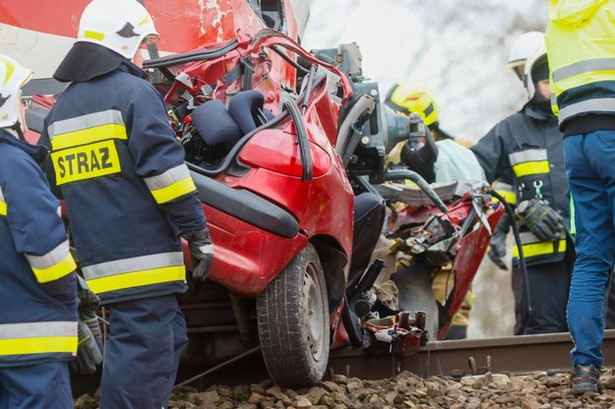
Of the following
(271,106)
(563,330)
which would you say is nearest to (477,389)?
(271,106)

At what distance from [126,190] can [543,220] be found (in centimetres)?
452

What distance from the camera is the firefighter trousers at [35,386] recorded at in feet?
13.8

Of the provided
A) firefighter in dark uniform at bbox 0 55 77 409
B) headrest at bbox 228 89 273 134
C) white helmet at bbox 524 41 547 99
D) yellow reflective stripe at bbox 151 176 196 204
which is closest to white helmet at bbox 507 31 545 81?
white helmet at bbox 524 41 547 99

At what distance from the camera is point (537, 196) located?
29.3 ft

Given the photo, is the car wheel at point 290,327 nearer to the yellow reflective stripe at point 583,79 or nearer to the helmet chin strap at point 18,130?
the yellow reflective stripe at point 583,79

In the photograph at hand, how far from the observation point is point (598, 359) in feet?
19.5

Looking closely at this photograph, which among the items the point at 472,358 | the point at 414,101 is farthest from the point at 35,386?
the point at 414,101

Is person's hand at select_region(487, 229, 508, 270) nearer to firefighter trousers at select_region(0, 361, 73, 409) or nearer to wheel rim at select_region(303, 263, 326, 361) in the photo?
wheel rim at select_region(303, 263, 326, 361)

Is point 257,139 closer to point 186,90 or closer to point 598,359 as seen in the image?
point 186,90

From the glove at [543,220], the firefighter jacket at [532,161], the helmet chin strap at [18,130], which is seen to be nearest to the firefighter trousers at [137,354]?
the helmet chin strap at [18,130]

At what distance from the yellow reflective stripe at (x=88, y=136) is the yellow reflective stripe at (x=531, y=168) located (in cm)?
482

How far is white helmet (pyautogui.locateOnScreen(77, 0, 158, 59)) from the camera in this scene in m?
4.85

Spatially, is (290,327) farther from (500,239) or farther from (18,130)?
(500,239)

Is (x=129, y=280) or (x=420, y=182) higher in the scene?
(x=420, y=182)
